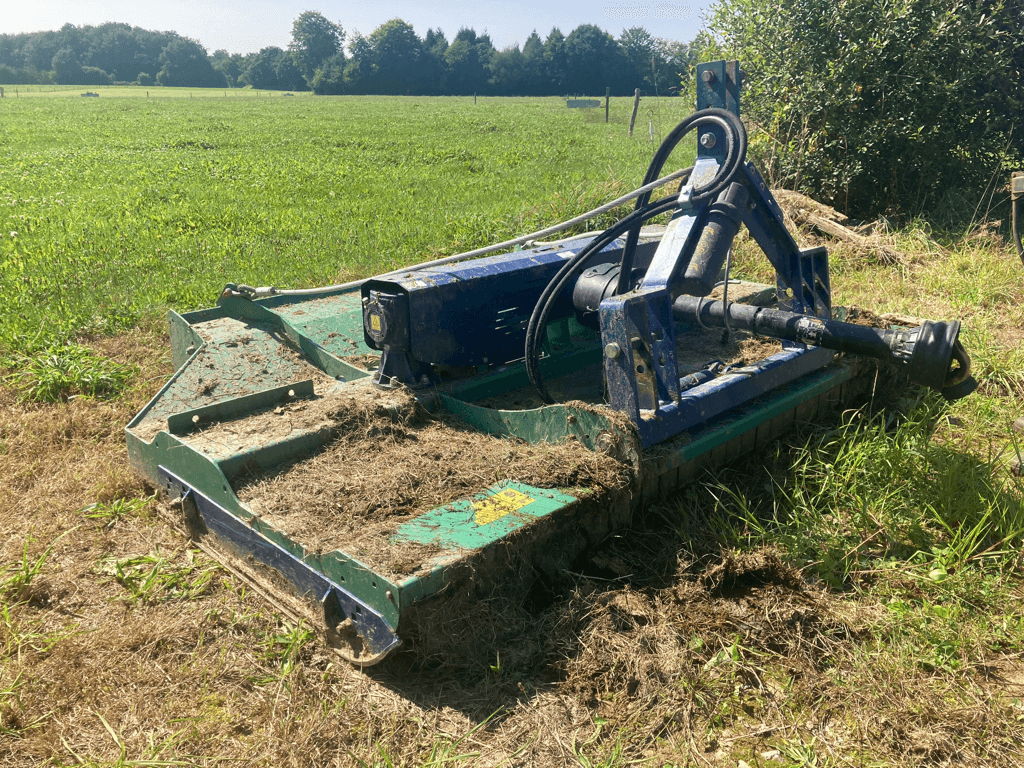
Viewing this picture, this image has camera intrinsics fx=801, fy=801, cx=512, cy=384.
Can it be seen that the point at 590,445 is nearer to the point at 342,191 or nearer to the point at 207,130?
the point at 342,191

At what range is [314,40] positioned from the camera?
93.2m

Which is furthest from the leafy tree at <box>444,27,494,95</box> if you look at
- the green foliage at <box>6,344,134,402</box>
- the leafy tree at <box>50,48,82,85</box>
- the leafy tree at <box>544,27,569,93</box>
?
the green foliage at <box>6,344,134,402</box>

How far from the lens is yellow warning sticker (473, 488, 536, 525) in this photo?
9.14 feet

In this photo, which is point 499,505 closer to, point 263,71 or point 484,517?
point 484,517

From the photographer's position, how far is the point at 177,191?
1169 centimetres

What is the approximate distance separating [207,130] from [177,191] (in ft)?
40.6

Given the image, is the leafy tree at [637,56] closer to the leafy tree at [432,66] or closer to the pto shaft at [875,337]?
the leafy tree at [432,66]

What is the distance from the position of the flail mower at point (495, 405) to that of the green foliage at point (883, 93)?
15.8 ft

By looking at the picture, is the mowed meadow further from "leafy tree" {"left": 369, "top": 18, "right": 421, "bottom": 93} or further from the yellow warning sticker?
"leafy tree" {"left": 369, "top": 18, "right": 421, "bottom": 93}

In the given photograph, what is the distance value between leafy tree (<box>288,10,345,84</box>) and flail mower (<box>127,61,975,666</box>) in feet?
308

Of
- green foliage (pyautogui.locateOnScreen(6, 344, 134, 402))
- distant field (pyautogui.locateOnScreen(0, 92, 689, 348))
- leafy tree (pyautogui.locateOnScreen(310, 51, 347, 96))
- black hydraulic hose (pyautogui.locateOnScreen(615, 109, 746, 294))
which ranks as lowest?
green foliage (pyautogui.locateOnScreen(6, 344, 134, 402))

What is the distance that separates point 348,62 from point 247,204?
7576 centimetres

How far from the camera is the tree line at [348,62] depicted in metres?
64.1

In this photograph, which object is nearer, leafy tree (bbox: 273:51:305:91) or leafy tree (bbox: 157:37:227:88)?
leafy tree (bbox: 273:51:305:91)
